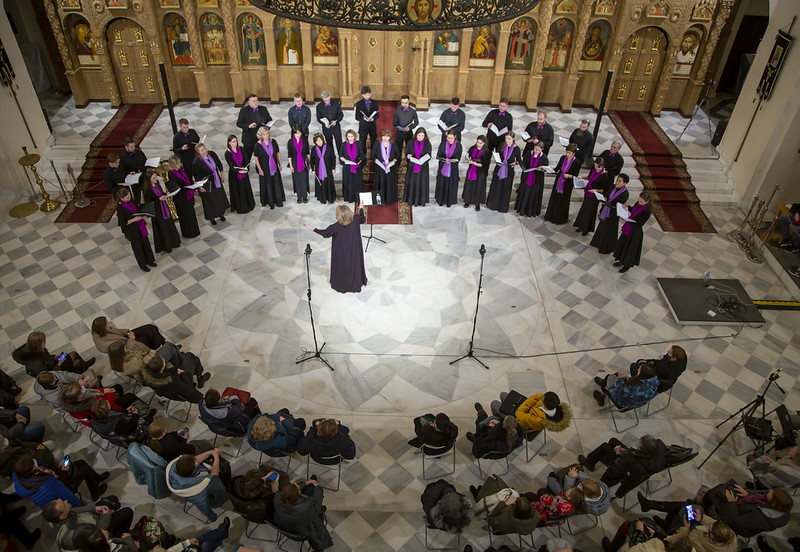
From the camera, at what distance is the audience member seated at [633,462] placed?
6.61 m

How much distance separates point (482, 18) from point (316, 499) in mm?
4999

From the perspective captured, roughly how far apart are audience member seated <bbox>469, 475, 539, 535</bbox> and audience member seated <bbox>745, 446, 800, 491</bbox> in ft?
9.16

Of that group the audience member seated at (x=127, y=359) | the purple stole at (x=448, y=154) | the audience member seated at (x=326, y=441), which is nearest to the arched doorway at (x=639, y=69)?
the purple stole at (x=448, y=154)

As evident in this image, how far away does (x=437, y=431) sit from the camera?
22.6 ft

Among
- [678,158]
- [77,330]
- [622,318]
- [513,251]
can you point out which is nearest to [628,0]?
[678,158]

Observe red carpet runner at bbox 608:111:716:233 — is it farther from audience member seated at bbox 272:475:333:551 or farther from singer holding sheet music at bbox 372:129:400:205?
audience member seated at bbox 272:475:333:551

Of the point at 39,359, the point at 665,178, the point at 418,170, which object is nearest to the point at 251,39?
the point at 418,170

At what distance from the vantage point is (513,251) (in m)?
11.1

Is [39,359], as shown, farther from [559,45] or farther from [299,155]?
[559,45]

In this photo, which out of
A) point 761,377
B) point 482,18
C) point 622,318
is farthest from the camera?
point 622,318

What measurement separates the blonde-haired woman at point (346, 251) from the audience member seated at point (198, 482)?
365 cm

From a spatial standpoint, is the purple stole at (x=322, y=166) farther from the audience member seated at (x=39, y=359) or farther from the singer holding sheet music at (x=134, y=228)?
the audience member seated at (x=39, y=359)

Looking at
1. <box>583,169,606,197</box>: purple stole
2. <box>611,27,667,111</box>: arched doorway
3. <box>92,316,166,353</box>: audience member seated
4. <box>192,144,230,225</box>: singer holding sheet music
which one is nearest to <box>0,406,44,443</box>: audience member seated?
<box>92,316,166,353</box>: audience member seated

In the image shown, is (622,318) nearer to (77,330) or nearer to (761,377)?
(761,377)
